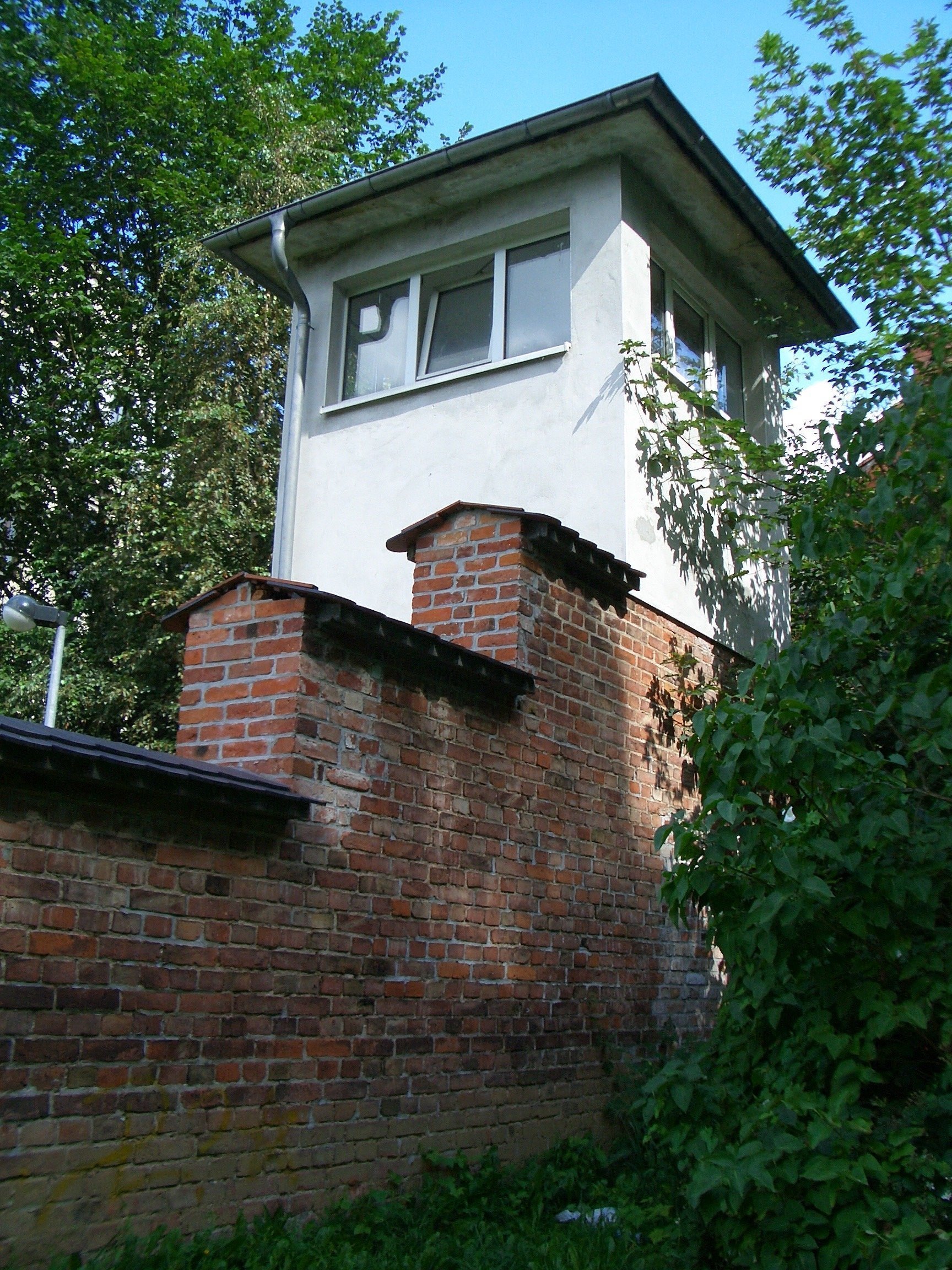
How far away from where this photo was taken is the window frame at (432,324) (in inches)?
344

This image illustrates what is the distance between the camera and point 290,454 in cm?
952

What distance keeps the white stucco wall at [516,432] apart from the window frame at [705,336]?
11cm

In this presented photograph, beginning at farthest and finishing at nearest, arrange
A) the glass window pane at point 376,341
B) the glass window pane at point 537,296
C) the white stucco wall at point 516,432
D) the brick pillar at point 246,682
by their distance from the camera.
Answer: the glass window pane at point 376,341 < the glass window pane at point 537,296 < the white stucco wall at point 516,432 < the brick pillar at point 246,682

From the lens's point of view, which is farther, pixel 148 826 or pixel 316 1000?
pixel 316 1000

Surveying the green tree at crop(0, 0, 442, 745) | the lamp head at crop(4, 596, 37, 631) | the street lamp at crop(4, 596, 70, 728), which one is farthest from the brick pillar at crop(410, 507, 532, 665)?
the green tree at crop(0, 0, 442, 745)

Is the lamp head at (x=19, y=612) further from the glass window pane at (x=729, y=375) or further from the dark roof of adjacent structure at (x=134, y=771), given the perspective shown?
the dark roof of adjacent structure at (x=134, y=771)

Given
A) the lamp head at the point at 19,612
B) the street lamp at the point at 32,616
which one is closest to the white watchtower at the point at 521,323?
the street lamp at the point at 32,616

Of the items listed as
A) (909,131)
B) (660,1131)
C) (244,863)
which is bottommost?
(660,1131)

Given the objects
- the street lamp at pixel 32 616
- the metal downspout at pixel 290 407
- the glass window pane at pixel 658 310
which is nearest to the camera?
the glass window pane at pixel 658 310

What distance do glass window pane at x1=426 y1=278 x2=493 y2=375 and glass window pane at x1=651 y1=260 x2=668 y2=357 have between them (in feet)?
4.02

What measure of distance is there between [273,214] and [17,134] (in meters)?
12.5

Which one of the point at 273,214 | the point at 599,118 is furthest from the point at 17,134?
the point at 599,118

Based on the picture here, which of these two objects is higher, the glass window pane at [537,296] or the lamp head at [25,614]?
the glass window pane at [537,296]

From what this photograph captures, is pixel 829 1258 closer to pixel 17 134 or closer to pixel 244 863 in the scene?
pixel 244 863
